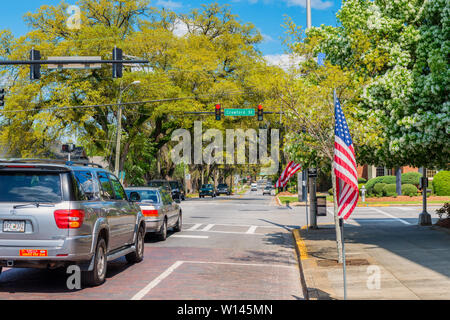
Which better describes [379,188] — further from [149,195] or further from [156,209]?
[156,209]

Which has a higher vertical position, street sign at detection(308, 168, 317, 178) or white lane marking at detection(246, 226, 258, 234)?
street sign at detection(308, 168, 317, 178)

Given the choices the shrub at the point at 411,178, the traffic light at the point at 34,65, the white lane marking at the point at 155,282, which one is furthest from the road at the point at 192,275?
the shrub at the point at 411,178

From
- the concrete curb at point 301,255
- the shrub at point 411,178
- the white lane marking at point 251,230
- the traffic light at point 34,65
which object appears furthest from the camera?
the shrub at point 411,178

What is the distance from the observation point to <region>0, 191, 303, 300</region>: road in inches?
346

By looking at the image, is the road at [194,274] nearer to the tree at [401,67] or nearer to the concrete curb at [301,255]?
the concrete curb at [301,255]

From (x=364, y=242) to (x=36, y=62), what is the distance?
12.8 m

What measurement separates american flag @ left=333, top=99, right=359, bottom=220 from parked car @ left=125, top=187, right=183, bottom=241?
6.76m

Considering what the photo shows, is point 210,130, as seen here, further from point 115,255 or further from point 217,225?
point 115,255

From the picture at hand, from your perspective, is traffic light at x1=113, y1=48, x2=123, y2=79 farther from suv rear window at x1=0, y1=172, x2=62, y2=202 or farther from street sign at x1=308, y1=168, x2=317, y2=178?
suv rear window at x1=0, y1=172, x2=62, y2=202

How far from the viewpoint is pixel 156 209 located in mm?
15938

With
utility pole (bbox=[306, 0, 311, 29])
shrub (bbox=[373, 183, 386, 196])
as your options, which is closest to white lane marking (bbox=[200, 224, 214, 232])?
utility pole (bbox=[306, 0, 311, 29])

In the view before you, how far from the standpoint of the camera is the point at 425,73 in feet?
46.2

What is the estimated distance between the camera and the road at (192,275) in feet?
28.9

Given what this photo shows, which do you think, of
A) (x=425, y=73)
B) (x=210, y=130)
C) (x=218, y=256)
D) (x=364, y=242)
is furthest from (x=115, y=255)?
(x=210, y=130)
